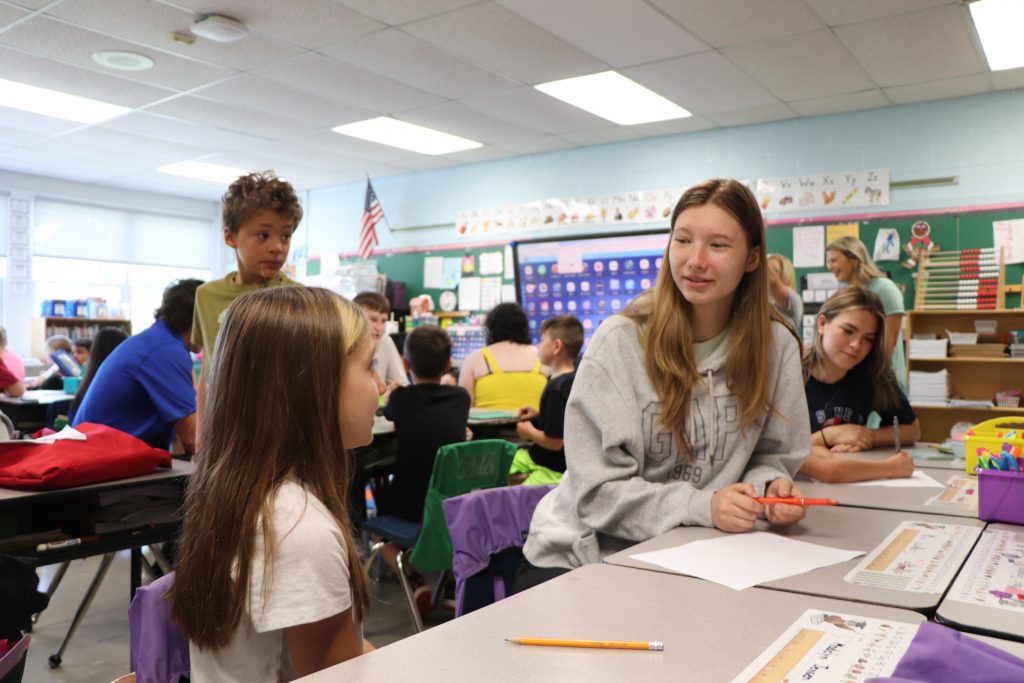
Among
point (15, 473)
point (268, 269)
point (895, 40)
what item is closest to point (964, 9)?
point (895, 40)

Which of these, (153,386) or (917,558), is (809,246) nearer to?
(153,386)

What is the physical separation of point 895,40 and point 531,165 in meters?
3.36

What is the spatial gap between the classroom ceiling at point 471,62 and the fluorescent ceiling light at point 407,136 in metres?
0.17

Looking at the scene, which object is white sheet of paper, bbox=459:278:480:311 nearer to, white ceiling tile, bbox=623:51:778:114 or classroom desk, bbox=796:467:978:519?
white ceiling tile, bbox=623:51:778:114

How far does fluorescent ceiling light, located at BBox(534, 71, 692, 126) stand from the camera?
5.15m

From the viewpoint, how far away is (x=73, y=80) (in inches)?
203

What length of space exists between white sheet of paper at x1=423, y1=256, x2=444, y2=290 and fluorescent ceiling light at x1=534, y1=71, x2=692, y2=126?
2.49 meters

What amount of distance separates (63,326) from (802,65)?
25.4ft

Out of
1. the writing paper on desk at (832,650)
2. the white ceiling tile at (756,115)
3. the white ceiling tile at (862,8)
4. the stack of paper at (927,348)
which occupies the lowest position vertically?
the writing paper on desk at (832,650)

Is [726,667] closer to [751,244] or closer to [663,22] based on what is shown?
[751,244]

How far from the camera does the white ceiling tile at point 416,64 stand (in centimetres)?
446

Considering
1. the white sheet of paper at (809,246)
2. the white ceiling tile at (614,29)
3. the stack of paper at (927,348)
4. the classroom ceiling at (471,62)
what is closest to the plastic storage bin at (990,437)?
the classroom ceiling at (471,62)

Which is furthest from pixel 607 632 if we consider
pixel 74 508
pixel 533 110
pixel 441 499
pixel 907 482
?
pixel 533 110

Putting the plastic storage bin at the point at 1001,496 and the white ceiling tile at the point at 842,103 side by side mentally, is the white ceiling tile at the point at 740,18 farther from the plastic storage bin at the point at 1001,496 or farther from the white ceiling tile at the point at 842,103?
the plastic storage bin at the point at 1001,496
